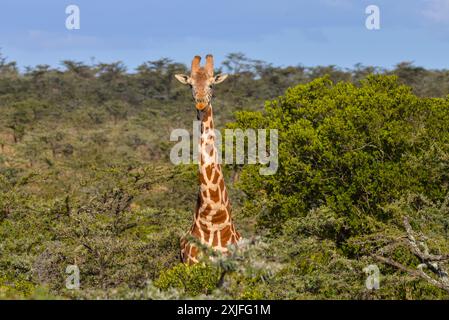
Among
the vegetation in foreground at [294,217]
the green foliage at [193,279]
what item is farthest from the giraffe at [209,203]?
the green foliage at [193,279]

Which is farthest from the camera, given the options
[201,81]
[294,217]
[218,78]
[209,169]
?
[294,217]

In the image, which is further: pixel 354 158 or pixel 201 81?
pixel 354 158

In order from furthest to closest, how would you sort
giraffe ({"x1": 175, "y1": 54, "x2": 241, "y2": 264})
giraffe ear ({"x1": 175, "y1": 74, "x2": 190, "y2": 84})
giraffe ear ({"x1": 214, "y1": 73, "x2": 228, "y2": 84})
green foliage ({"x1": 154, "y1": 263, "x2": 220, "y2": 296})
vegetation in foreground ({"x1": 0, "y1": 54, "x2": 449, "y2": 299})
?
giraffe ({"x1": 175, "y1": 54, "x2": 241, "y2": 264}), giraffe ear ({"x1": 175, "y1": 74, "x2": 190, "y2": 84}), giraffe ear ({"x1": 214, "y1": 73, "x2": 228, "y2": 84}), vegetation in foreground ({"x1": 0, "y1": 54, "x2": 449, "y2": 299}), green foliage ({"x1": 154, "y1": 263, "x2": 220, "y2": 296})

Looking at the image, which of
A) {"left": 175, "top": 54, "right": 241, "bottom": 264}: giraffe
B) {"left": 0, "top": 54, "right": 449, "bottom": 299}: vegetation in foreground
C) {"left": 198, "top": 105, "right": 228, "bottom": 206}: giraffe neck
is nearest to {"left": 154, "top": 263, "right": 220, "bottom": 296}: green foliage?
{"left": 0, "top": 54, "right": 449, "bottom": 299}: vegetation in foreground

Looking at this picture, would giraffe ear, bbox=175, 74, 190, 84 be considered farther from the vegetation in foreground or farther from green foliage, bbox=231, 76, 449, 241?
green foliage, bbox=231, 76, 449, 241

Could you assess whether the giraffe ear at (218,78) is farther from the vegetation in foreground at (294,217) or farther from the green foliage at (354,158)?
the green foliage at (354,158)

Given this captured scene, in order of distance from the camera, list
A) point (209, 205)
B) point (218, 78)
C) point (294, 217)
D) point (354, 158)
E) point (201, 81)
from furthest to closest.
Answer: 1. point (354, 158)
2. point (294, 217)
3. point (209, 205)
4. point (218, 78)
5. point (201, 81)

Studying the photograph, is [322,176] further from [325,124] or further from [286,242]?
[286,242]

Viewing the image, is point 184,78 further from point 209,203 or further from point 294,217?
point 294,217

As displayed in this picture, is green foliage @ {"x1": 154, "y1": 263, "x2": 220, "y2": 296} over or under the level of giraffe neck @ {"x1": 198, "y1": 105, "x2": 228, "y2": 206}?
under

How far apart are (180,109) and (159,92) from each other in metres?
17.7

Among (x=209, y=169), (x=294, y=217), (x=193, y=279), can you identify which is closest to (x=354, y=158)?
(x=294, y=217)
